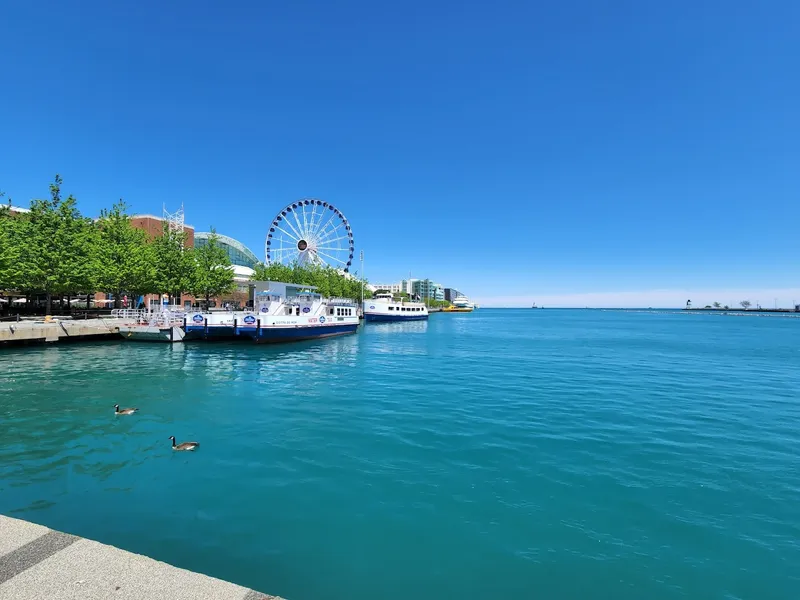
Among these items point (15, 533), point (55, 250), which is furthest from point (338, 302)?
point (15, 533)

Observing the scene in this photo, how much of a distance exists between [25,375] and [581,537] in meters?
31.5

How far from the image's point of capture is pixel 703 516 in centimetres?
949

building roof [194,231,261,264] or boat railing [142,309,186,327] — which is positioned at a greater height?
building roof [194,231,261,264]

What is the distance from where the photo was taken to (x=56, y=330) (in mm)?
40625

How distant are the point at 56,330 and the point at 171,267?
22.0 meters

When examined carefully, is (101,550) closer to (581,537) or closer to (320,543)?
(320,543)

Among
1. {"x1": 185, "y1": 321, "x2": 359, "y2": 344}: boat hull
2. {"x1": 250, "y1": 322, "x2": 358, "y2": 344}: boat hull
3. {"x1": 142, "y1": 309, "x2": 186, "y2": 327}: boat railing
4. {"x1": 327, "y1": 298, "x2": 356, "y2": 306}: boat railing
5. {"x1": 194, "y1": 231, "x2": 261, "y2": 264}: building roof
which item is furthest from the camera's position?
{"x1": 194, "y1": 231, "x2": 261, "y2": 264}: building roof

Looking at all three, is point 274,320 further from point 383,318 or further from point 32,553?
point 383,318

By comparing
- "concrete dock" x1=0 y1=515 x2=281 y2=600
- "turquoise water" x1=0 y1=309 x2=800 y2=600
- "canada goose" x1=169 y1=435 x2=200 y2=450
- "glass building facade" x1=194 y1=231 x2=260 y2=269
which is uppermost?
"glass building facade" x1=194 y1=231 x2=260 y2=269

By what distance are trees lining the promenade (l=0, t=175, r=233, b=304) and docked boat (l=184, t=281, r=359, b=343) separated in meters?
14.9

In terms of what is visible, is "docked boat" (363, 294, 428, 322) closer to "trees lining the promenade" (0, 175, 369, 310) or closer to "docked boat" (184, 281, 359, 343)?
"trees lining the promenade" (0, 175, 369, 310)

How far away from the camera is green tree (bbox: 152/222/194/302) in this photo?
59.7 meters

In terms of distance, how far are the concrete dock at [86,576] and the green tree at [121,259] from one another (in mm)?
56178

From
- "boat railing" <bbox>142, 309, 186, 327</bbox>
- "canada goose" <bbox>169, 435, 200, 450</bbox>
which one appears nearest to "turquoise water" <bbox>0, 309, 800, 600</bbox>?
"canada goose" <bbox>169, 435, 200, 450</bbox>
